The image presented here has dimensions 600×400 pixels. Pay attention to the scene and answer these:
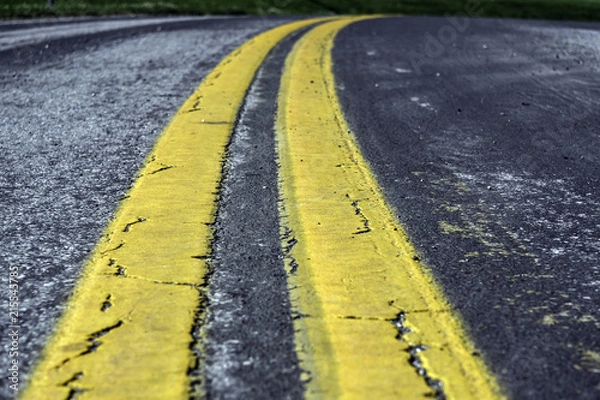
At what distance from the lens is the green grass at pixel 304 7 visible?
13730mm

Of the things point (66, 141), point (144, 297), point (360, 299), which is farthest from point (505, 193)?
point (66, 141)

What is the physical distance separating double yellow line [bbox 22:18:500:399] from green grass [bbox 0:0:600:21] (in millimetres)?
10674

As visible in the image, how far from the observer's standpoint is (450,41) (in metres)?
8.52

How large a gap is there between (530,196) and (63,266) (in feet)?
4.42

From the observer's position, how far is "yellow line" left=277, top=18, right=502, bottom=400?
1.32 meters

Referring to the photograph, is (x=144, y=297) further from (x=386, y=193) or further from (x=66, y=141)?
(x=66, y=141)

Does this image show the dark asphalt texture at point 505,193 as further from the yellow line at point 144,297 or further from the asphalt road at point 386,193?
the yellow line at point 144,297

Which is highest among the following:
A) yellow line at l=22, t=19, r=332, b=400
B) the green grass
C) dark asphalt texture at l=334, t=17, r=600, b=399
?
yellow line at l=22, t=19, r=332, b=400

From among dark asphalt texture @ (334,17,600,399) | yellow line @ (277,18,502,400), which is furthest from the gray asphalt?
dark asphalt texture @ (334,17,600,399)

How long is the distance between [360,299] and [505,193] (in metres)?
1.03

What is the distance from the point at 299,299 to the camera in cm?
161

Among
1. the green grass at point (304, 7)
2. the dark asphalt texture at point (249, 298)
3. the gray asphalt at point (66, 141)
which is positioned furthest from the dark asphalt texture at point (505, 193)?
the green grass at point (304, 7)

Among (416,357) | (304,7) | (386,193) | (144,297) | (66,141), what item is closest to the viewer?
(416,357)

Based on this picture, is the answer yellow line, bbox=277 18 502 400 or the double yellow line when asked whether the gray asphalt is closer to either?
the double yellow line
